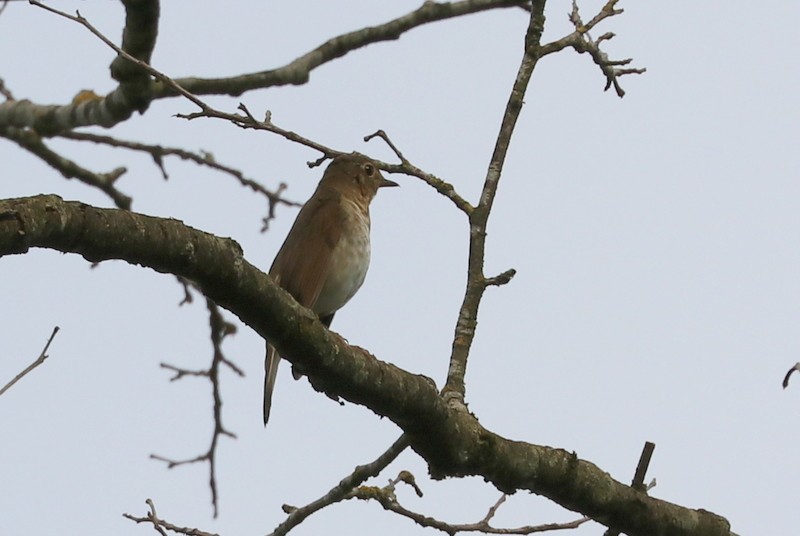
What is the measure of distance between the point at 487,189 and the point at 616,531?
1439 millimetres

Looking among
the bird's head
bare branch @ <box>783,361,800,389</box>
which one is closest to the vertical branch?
bare branch @ <box>783,361,800,389</box>

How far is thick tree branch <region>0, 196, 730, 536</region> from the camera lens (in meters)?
3.04

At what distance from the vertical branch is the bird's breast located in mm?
1888

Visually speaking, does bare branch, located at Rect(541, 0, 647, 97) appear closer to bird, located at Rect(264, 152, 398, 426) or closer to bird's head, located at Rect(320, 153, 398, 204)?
bird, located at Rect(264, 152, 398, 426)

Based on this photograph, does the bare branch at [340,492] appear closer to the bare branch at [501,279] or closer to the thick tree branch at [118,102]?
the bare branch at [501,279]

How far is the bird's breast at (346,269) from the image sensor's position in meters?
6.70

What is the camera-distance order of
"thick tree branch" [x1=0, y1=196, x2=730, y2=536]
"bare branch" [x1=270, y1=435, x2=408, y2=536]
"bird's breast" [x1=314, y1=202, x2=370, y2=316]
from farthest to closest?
1. "bird's breast" [x1=314, y1=202, x2=370, y2=316]
2. "bare branch" [x1=270, y1=435, x2=408, y2=536]
3. "thick tree branch" [x1=0, y1=196, x2=730, y2=536]

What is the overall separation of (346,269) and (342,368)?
3069 millimetres

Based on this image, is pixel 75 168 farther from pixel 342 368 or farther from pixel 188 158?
pixel 342 368

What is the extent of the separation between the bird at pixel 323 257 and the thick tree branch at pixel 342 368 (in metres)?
2.14

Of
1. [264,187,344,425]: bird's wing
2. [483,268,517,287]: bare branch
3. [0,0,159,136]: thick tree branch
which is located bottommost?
[483,268,517,287]: bare branch

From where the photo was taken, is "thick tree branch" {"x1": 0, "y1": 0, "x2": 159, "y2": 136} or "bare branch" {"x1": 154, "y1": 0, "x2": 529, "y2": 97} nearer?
"thick tree branch" {"x1": 0, "y1": 0, "x2": 159, "y2": 136}

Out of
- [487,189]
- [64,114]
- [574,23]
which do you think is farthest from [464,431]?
[64,114]

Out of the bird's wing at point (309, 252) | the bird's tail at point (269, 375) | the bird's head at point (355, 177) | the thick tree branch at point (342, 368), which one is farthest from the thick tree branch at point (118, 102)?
the thick tree branch at point (342, 368)
